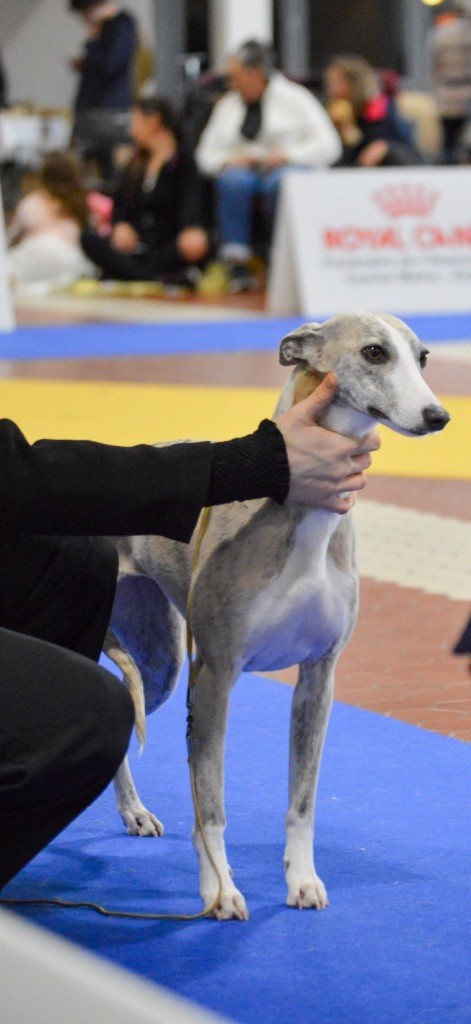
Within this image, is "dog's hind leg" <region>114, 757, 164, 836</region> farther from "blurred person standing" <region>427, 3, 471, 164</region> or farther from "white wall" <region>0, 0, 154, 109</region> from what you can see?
"white wall" <region>0, 0, 154, 109</region>

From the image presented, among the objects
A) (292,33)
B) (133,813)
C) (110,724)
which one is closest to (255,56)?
(292,33)

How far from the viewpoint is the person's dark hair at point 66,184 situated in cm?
1427

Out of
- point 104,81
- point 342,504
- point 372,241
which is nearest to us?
point 342,504

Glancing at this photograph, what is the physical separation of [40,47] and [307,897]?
2526 cm

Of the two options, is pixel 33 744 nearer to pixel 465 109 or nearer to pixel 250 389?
pixel 250 389

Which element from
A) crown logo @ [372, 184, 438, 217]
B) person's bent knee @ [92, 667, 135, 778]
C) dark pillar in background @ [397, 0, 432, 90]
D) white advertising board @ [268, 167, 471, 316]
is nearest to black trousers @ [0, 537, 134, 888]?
person's bent knee @ [92, 667, 135, 778]

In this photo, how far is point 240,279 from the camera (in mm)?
14781

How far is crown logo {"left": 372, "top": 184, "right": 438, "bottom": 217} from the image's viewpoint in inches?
472

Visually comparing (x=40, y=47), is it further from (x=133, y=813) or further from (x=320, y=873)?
(x=320, y=873)

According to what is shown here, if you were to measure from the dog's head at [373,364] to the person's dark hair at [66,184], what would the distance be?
1198 cm

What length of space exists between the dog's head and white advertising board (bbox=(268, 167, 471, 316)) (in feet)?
30.6

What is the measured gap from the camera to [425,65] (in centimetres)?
2256

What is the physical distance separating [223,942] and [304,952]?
0.14 m

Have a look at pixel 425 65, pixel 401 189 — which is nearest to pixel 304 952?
pixel 401 189
